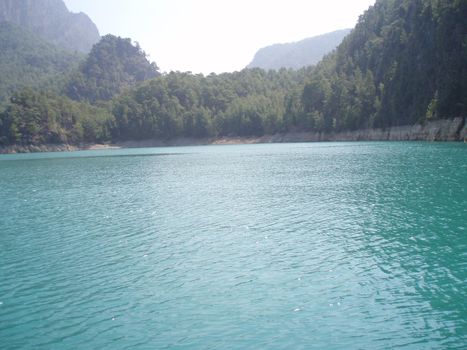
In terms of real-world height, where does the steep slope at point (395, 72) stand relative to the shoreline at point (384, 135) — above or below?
above

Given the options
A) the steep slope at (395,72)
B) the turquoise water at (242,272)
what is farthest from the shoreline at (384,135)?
the turquoise water at (242,272)

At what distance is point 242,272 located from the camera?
1920 centimetres

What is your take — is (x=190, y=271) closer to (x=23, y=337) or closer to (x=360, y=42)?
(x=23, y=337)

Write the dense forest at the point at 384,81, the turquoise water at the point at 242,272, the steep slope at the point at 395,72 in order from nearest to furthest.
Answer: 1. the turquoise water at the point at 242,272
2. the steep slope at the point at 395,72
3. the dense forest at the point at 384,81

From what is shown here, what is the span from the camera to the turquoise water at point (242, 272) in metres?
13.7

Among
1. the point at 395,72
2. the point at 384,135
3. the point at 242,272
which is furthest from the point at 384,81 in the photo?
the point at 242,272

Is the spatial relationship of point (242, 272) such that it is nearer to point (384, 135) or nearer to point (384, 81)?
point (384, 135)

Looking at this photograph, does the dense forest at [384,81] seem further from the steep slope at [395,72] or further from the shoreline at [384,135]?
the shoreline at [384,135]

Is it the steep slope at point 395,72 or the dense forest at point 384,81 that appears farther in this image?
the dense forest at point 384,81

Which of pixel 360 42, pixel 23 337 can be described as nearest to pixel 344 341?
pixel 23 337

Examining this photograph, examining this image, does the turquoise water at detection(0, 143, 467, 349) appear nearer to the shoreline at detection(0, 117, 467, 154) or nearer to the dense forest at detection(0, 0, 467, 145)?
the shoreline at detection(0, 117, 467, 154)

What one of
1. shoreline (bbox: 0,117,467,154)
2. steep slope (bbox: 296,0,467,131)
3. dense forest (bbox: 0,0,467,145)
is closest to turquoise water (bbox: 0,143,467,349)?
shoreline (bbox: 0,117,467,154)

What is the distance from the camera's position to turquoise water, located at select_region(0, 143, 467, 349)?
1366 centimetres

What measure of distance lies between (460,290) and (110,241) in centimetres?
1813
